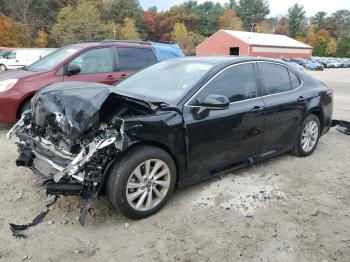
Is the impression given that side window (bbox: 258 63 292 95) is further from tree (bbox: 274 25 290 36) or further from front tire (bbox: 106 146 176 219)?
tree (bbox: 274 25 290 36)

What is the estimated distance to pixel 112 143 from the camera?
11.3 ft

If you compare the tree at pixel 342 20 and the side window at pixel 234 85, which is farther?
the tree at pixel 342 20

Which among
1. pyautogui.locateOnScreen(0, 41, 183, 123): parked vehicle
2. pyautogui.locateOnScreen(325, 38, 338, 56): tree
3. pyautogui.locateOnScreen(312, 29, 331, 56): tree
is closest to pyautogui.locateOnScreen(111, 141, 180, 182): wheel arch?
pyautogui.locateOnScreen(0, 41, 183, 123): parked vehicle

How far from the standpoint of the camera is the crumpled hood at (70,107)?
3.61m

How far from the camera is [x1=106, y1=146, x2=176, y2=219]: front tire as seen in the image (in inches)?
139

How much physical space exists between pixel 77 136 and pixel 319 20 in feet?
397

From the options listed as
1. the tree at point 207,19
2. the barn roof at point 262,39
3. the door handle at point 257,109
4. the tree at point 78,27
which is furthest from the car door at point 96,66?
the tree at point 207,19

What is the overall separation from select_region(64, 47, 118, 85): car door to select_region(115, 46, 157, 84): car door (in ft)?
0.47

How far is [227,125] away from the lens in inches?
172

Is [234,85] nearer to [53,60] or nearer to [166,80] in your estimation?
[166,80]

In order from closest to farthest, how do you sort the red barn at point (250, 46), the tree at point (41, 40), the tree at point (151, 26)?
the tree at point (41, 40)
the red barn at point (250, 46)
the tree at point (151, 26)

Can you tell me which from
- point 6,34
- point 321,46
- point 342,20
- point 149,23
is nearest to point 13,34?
point 6,34

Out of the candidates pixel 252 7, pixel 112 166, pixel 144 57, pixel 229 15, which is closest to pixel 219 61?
pixel 112 166

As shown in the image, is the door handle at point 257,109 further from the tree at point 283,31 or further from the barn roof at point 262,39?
the tree at point 283,31
